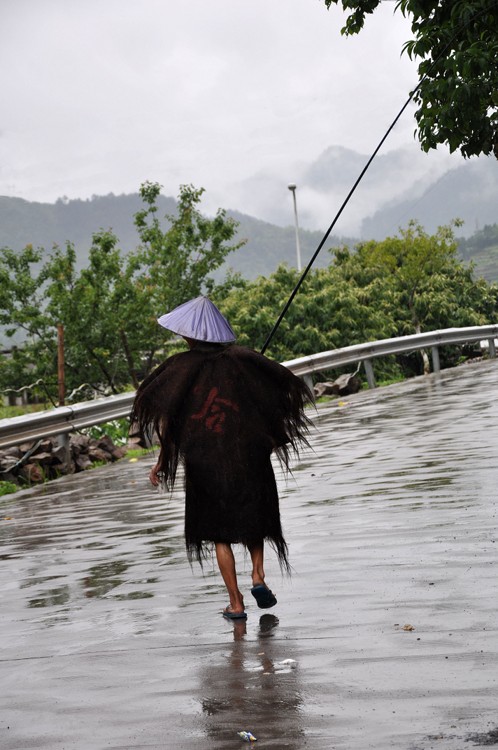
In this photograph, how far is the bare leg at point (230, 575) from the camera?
296 inches

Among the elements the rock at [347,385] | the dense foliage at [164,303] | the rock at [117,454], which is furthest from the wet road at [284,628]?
the dense foliage at [164,303]

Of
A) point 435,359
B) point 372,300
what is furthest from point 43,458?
point 372,300

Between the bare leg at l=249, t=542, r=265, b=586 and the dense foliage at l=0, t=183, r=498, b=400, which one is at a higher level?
the dense foliage at l=0, t=183, r=498, b=400

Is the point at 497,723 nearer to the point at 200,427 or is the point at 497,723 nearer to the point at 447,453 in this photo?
the point at 200,427

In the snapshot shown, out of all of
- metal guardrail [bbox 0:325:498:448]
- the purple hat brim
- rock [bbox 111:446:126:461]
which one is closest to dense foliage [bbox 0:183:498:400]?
metal guardrail [bbox 0:325:498:448]

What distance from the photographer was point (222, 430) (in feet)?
25.2

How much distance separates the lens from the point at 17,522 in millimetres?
13430

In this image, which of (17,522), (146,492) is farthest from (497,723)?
(146,492)

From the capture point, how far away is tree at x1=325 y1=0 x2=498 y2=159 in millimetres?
13531

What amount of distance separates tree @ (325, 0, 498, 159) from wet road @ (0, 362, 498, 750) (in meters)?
3.72

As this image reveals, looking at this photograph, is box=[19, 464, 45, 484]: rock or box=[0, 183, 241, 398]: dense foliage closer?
box=[19, 464, 45, 484]: rock

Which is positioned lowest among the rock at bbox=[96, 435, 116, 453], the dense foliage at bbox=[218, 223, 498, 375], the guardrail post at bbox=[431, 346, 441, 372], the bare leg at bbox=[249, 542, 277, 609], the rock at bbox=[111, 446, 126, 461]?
the bare leg at bbox=[249, 542, 277, 609]

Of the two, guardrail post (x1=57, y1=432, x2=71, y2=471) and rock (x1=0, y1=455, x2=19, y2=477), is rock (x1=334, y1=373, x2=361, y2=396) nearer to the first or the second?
guardrail post (x1=57, y1=432, x2=71, y2=471)

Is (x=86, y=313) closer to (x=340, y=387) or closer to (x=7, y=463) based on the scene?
(x=340, y=387)
